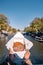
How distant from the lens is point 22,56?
223cm

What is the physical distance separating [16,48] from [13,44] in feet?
0.20

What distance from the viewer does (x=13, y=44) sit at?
2238mm

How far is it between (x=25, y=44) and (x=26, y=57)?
18 cm

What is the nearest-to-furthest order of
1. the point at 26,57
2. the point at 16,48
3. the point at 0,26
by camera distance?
the point at 26,57 < the point at 16,48 < the point at 0,26

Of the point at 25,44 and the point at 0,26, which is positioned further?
the point at 0,26

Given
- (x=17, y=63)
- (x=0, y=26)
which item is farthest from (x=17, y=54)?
(x=0, y=26)

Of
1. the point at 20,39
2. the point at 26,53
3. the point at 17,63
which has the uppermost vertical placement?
the point at 20,39

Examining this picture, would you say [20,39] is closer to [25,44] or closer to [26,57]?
[25,44]

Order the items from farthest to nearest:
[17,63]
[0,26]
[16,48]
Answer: [0,26] < [17,63] < [16,48]

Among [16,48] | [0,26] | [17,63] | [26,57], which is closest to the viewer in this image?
[26,57]

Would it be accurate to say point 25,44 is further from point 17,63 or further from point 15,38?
point 17,63

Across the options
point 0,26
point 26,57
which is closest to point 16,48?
point 26,57

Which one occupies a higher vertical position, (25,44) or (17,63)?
(25,44)

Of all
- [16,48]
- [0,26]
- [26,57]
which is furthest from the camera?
[0,26]
